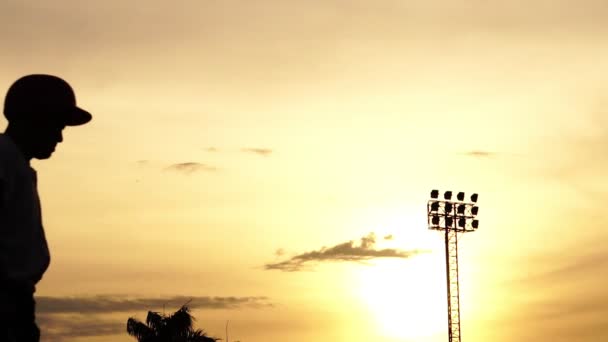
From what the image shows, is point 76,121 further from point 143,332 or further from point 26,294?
point 143,332

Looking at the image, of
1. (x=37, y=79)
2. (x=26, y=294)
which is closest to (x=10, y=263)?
(x=26, y=294)

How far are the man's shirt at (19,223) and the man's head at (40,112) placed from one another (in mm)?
240

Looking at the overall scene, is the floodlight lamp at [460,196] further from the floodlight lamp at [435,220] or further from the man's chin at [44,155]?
the man's chin at [44,155]

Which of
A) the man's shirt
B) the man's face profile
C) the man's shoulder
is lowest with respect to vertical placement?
the man's shirt

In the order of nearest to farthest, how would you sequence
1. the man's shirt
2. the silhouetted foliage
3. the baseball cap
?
the man's shirt
the baseball cap
the silhouetted foliage

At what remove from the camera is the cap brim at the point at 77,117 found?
4.93 meters

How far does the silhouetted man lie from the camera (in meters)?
4.53

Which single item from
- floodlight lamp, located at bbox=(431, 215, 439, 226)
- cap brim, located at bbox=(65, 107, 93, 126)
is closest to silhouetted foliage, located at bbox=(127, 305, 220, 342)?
floodlight lamp, located at bbox=(431, 215, 439, 226)

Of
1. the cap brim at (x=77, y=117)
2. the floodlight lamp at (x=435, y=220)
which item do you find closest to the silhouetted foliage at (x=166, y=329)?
the floodlight lamp at (x=435, y=220)

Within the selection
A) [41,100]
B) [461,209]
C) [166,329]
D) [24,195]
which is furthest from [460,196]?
[24,195]

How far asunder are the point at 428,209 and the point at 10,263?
6216 centimetres

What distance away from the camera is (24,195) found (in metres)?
4.63

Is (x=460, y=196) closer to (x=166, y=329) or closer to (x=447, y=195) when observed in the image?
(x=447, y=195)

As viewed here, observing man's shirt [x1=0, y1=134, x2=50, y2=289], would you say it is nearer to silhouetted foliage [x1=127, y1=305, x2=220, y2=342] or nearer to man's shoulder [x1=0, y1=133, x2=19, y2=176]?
man's shoulder [x1=0, y1=133, x2=19, y2=176]
